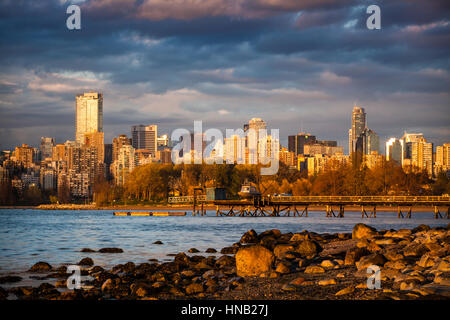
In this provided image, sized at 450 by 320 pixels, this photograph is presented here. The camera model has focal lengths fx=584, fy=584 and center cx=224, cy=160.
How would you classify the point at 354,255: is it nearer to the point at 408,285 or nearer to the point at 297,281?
the point at 297,281

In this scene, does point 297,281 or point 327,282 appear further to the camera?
point 297,281

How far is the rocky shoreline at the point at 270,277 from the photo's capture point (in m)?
21.0

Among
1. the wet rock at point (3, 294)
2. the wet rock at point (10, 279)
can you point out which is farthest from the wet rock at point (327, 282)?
the wet rock at point (10, 279)

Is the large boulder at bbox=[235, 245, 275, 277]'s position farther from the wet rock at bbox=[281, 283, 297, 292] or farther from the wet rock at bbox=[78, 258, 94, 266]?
the wet rock at bbox=[78, 258, 94, 266]

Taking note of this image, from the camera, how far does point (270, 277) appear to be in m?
26.1

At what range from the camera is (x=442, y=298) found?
1784cm

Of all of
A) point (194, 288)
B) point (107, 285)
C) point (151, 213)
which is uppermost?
point (194, 288)

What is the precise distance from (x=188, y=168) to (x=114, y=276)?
137817 mm

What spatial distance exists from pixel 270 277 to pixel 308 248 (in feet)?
31.5

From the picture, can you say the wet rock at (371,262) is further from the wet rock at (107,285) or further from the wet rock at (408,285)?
the wet rock at (107,285)

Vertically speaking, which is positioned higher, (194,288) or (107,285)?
(194,288)

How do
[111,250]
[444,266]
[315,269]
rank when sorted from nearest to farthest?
[444,266]
[315,269]
[111,250]

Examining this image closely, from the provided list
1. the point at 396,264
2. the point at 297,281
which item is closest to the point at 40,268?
the point at 297,281
